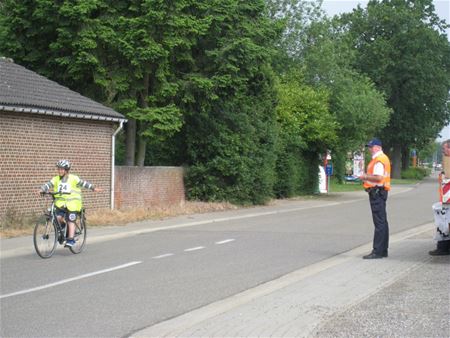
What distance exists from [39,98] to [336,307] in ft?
42.8

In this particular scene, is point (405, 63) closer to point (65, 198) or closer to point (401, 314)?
point (65, 198)

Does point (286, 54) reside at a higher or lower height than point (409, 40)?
lower

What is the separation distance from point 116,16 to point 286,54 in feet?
59.8

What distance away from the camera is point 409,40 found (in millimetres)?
64500

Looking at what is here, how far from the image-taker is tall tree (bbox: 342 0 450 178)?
6369 cm

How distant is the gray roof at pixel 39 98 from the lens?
16.8m

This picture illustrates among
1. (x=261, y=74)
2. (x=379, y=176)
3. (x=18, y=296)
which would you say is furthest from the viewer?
(x=261, y=74)

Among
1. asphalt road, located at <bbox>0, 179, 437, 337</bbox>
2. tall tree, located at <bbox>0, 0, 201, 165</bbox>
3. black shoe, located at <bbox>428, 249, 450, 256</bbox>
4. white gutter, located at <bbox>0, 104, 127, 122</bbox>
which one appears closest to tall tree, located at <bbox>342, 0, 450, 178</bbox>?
tall tree, located at <bbox>0, 0, 201, 165</bbox>

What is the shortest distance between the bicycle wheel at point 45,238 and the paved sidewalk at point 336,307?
4.64 m

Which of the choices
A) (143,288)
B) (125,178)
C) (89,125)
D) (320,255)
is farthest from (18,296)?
(125,178)

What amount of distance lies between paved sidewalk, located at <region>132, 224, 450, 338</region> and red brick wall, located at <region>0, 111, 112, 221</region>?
9429mm

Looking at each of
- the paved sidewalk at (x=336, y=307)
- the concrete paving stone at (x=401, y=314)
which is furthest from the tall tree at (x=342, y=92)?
the concrete paving stone at (x=401, y=314)

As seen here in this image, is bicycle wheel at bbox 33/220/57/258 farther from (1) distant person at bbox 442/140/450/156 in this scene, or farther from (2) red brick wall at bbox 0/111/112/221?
(1) distant person at bbox 442/140/450/156

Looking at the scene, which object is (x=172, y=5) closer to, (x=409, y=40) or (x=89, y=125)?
(x=89, y=125)
